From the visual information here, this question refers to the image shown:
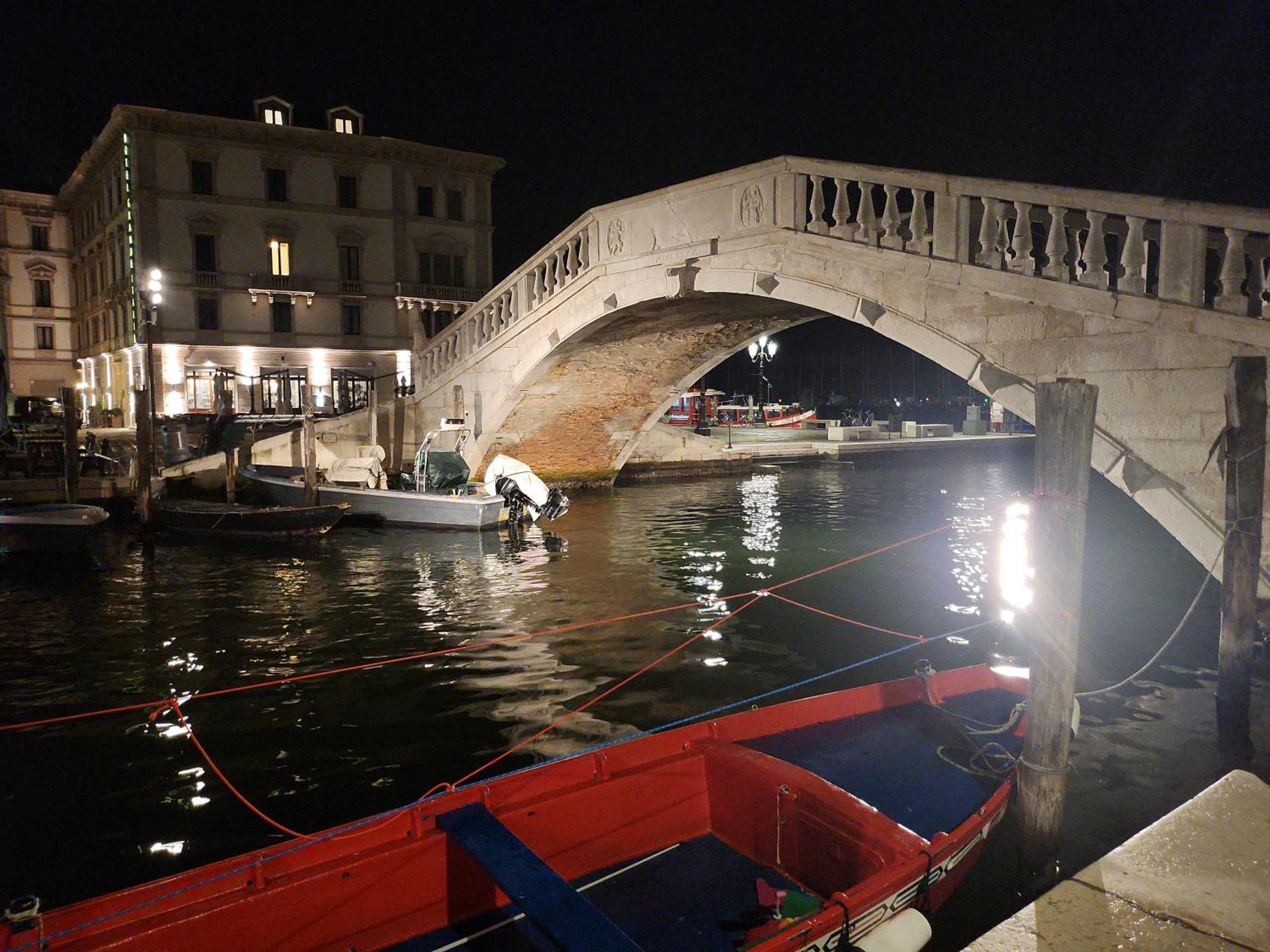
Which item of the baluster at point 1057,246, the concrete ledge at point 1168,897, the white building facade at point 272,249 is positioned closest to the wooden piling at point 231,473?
the baluster at point 1057,246

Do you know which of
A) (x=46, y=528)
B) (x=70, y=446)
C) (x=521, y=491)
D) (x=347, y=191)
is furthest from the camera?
(x=347, y=191)

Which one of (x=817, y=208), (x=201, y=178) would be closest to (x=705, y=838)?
(x=817, y=208)

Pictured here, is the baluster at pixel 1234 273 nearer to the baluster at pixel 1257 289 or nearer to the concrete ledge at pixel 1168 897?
the baluster at pixel 1257 289

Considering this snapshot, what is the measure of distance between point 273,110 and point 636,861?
102 ft

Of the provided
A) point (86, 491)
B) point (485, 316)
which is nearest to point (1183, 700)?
point (485, 316)

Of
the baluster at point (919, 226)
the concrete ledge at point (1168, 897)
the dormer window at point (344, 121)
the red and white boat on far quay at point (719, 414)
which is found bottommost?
the concrete ledge at point (1168, 897)

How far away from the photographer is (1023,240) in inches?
271

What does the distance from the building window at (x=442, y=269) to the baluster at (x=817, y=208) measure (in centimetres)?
2399

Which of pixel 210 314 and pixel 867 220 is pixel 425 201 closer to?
pixel 210 314

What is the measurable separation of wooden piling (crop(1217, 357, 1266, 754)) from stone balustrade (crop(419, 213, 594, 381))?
8233 millimetres

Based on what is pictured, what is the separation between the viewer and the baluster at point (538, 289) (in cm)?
1276

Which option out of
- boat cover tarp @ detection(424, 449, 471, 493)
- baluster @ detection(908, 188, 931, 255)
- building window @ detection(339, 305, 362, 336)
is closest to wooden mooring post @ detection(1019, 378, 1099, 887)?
baluster @ detection(908, 188, 931, 255)

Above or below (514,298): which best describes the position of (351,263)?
above

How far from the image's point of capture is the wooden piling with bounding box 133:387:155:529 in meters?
12.3
